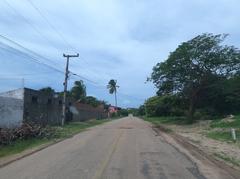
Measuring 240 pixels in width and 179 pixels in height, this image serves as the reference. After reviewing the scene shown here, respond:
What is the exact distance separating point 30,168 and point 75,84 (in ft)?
313

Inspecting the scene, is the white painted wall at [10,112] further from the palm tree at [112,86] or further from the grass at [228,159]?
the palm tree at [112,86]

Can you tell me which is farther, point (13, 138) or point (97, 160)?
point (13, 138)

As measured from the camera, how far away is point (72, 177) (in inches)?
433

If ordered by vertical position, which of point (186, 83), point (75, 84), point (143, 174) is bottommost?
point (143, 174)

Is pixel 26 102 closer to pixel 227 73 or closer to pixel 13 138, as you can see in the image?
pixel 13 138

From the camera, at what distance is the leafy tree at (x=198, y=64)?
46.2 meters

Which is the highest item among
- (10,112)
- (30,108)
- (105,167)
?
(30,108)

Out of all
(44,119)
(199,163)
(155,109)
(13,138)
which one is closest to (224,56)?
(44,119)

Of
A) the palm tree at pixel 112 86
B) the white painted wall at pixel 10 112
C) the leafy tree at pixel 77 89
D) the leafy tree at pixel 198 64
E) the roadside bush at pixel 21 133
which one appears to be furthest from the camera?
the palm tree at pixel 112 86

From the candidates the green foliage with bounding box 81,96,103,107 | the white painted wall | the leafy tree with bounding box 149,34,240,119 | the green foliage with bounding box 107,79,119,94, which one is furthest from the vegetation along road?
the green foliage with bounding box 107,79,119,94

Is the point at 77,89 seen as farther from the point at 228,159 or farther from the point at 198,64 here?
the point at 228,159

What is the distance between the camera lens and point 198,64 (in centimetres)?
4681

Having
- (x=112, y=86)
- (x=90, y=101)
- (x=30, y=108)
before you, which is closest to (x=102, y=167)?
(x=30, y=108)

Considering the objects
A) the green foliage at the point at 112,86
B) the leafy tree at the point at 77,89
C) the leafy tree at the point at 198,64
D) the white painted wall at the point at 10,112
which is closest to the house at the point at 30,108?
the white painted wall at the point at 10,112
